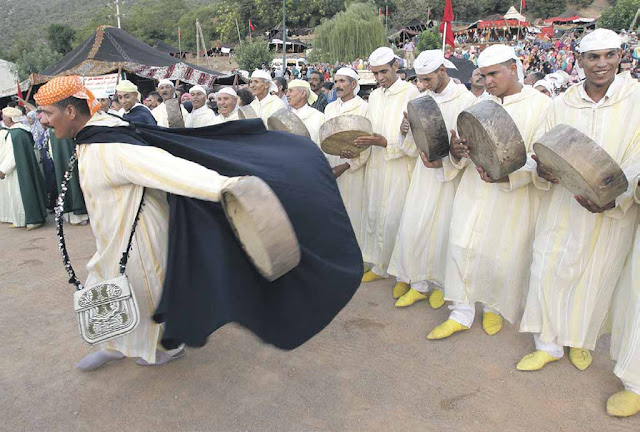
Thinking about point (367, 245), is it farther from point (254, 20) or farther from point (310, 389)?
point (254, 20)

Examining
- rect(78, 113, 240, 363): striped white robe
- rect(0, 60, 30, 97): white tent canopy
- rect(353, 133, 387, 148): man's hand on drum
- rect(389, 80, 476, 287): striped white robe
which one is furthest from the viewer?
rect(0, 60, 30, 97): white tent canopy

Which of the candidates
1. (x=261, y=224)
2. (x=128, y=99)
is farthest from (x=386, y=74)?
(x=128, y=99)

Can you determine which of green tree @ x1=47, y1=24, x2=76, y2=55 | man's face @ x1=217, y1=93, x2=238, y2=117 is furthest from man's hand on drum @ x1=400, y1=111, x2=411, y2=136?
green tree @ x1=47, y1=24, x2=76, y2=55

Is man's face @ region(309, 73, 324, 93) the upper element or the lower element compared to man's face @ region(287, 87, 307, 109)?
lower

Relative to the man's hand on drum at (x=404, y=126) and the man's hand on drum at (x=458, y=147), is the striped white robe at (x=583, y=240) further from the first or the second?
the man's hand on drum at (x=404, y=126)

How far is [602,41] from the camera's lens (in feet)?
9.14

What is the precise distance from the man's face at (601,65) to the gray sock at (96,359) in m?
3.57

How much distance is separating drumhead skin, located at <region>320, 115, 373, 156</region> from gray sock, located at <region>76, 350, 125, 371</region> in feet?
7.87

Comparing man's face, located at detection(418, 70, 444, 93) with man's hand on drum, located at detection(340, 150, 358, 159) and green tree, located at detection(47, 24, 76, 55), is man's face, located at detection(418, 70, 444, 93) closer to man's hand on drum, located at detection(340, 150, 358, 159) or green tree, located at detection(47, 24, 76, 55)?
man's hand on drum, located at detection(340, 150, 358, 159)

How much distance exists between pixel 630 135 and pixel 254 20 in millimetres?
80654

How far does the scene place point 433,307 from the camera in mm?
4195

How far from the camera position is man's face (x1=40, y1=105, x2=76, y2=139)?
2.62 m

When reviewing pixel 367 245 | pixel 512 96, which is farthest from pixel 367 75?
pixel 512 96

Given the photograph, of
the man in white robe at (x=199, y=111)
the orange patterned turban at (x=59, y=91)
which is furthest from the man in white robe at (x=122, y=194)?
the man in white robe at (x=199, y=111)
